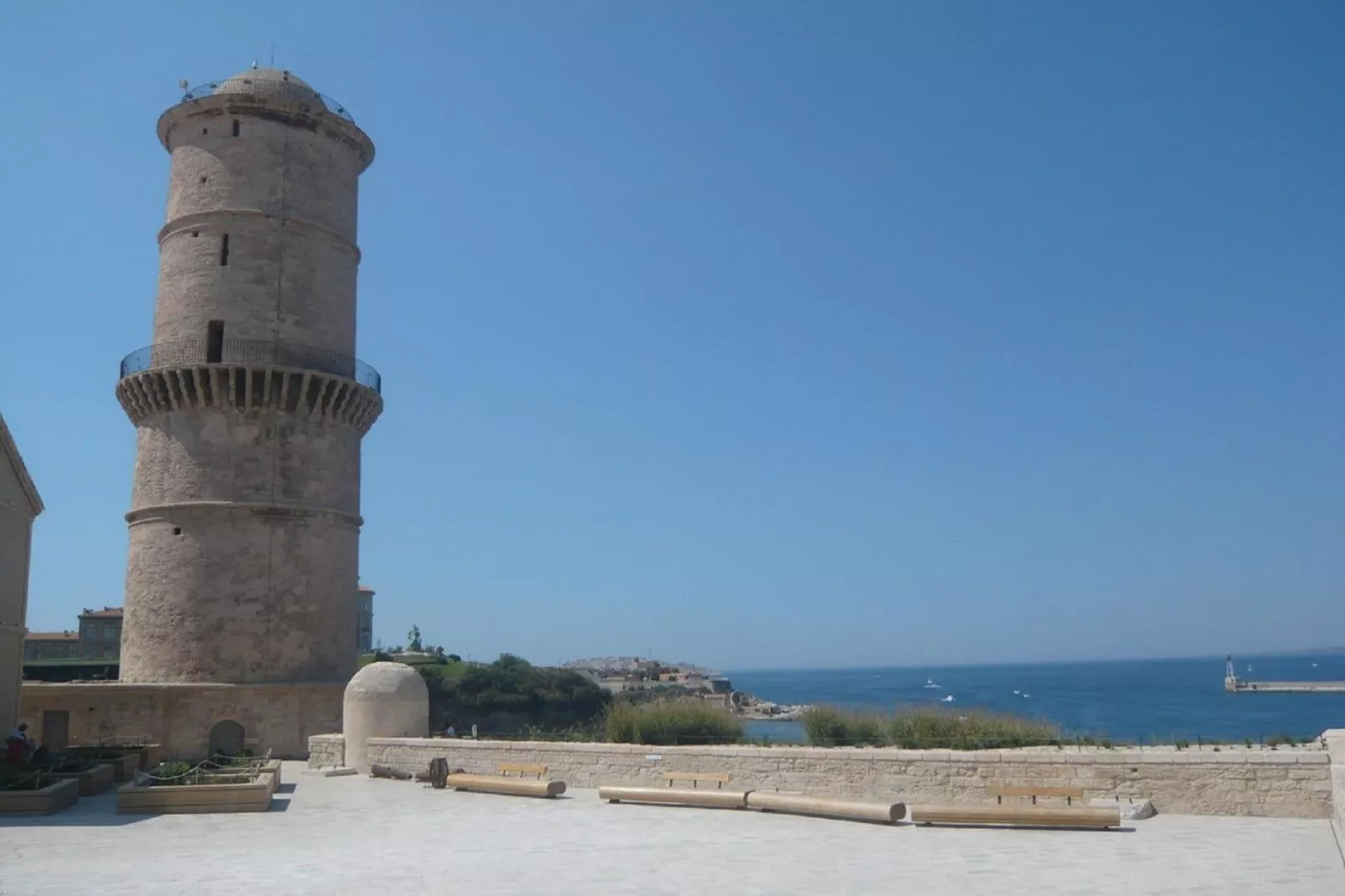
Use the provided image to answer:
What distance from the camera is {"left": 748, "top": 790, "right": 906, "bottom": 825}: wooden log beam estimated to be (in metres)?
12.3

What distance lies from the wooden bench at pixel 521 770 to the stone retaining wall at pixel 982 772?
26 centimetres

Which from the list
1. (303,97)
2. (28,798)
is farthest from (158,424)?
(28,798)

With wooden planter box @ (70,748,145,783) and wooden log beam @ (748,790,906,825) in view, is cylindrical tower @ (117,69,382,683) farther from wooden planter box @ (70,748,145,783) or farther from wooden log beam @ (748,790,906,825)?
wooden log beam @ (748,790,906,825)

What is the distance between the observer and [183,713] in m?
23.5

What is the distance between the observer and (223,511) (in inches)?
955

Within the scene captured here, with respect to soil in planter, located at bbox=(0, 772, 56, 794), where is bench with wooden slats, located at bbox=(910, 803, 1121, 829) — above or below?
below

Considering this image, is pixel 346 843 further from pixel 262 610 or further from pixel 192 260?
pixel 192 260

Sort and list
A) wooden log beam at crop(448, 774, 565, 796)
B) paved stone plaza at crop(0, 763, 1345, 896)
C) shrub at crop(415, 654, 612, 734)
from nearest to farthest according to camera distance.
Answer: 1. paved stone plaza at crop(0, 763, 1345, 896)
2. wooden log beam at crop(448, 774, 565, 796)
3. shrub at crop(415, 654, 612, 734)

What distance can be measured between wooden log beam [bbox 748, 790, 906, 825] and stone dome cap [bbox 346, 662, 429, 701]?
7.85 m

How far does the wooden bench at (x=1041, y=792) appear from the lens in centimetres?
1223

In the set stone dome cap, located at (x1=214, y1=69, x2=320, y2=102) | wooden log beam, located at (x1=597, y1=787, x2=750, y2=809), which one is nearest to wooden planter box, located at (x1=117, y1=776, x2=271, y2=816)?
wooden log beam, located at (x1=597, y1=787, x2=750, y2=809)

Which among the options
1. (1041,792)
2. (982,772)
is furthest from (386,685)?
(1041,792)

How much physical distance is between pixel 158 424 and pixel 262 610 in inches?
197

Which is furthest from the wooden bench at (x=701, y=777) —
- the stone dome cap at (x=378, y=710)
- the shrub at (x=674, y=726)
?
the stone dome cap at (x=378, y=710)
